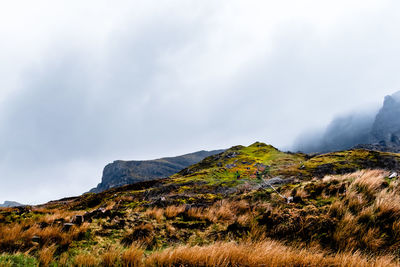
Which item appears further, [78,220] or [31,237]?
[78,220]

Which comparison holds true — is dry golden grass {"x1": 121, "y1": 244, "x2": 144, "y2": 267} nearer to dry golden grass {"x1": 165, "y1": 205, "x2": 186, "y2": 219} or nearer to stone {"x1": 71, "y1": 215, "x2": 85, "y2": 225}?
dry golden grass {"x1": 165, "y1": 205, "x2": 186, "y2": 219}

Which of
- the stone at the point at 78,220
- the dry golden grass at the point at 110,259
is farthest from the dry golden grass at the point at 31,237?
the dry golden grass at the point at 110,259

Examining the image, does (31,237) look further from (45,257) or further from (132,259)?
(132,259)

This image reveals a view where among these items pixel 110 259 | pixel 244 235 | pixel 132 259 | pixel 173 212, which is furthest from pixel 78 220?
pixel 244 235

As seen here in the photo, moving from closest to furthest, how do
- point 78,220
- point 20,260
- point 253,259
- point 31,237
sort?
point 253,259 → point 20,260 → point 31,237 → point 78,220

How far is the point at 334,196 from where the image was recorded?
17.6ft

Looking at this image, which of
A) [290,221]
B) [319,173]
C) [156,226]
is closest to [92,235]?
[156,226]

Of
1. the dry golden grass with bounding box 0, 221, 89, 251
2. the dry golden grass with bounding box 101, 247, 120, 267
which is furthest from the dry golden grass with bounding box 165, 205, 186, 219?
the dry golden grass with bounding box 101, 247, 120, 267

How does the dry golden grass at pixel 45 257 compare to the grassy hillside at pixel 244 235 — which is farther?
the dry golden grass at pixel 45 257

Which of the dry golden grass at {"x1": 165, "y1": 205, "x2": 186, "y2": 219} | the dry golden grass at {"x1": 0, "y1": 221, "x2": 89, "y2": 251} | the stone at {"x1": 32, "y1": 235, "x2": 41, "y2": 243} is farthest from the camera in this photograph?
the dry golden grass at {"x1": 165, "y1": 205, "x2": 186, "y2": 219}

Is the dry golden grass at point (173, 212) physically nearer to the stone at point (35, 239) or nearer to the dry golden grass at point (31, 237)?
the dry golden grass at point (31, 237)

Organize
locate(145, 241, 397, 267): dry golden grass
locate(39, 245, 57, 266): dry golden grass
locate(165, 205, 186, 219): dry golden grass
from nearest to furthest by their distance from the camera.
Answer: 1. locate(145, 241, 397, 267): dry golden grass
2. locate(39, 245, 57, 266): dry golden grass
3. locate(165, 205, 186, 219): dry golden grass

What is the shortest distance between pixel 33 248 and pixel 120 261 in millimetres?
2570

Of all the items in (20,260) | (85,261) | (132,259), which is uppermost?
(20,260)
